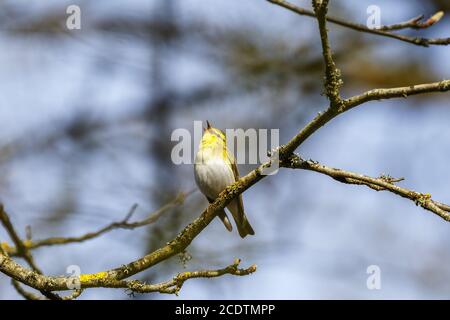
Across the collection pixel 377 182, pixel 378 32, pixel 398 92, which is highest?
pixel 378 32

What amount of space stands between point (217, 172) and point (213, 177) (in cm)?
6

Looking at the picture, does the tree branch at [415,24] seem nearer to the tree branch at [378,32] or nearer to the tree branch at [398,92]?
the tree branch at [378,32]

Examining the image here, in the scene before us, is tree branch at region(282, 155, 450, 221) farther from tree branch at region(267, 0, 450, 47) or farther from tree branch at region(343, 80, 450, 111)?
tree branch at region(267, 0, 450, 47)

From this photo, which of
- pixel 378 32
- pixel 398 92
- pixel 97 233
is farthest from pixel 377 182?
pixel 97 233

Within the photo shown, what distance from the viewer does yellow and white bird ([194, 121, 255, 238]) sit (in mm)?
5777

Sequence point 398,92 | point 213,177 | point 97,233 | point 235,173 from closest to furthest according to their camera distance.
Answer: point 398,92 < point 97,233 < point 213,177 < point 235,173

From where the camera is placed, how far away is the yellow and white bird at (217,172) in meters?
5.78

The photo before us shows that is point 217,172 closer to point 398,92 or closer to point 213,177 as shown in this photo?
point 213,177

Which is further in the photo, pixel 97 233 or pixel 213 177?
pixel 213 177

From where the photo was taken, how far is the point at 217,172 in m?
5.80

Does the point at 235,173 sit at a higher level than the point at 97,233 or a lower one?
higher

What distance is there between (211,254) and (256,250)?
3.00ft

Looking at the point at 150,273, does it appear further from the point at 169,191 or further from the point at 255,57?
the point at 255,57
